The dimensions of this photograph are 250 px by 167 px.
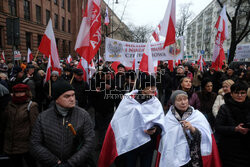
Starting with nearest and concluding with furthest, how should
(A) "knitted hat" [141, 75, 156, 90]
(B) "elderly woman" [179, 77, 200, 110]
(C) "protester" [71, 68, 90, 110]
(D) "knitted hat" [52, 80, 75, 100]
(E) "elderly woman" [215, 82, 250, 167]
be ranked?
(D) "knitted hat" [52, 80, 75, 100], (E) "elderly woman" [215, 82, 250, 167], (A) "knitted hat" [141, 75, 156, 90], (B) "elderly woman" [179, 77, 200, 110], (C) "protester" [71, 68, 90, 110]

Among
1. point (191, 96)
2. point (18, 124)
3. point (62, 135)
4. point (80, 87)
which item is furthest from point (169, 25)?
point (18, 124)

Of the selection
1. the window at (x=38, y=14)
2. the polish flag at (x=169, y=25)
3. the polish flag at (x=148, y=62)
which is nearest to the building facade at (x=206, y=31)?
the window at (x=38, y=14)

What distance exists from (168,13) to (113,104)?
2774 millimetres

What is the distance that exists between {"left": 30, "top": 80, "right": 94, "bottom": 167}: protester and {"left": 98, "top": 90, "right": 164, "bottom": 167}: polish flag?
58cm

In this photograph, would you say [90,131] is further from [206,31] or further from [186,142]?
[206,31]

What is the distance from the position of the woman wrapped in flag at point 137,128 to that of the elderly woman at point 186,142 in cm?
18

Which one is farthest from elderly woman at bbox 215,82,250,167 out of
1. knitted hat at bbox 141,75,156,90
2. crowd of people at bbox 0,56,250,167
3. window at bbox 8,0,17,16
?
window at bbox 8,0,17,16

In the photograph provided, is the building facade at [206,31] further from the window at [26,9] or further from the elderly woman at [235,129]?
the elderly woman at [235,129]

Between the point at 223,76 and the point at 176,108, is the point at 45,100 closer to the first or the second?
the point at 176,108

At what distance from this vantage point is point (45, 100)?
5734 mm

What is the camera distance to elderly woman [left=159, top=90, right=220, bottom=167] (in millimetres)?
2422

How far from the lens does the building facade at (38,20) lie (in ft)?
61.5

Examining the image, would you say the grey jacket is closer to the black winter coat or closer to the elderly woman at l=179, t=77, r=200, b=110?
the black winter coat

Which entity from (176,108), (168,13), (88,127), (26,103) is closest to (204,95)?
(176,108)
